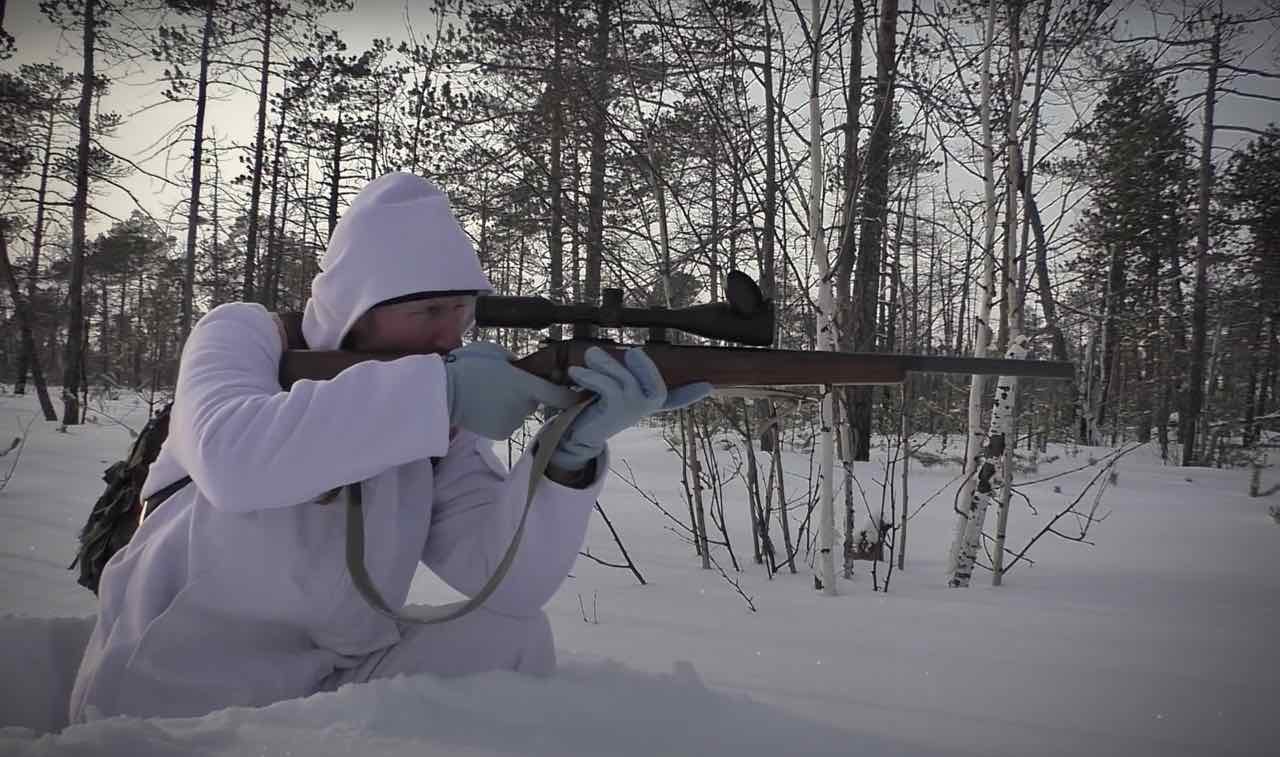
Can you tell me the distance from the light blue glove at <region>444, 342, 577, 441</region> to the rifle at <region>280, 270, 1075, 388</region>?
0.06 meters

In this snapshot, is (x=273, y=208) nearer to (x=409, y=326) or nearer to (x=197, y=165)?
(x=197, y=165)

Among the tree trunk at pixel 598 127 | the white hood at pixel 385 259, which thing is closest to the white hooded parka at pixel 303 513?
the white hood at pixel 385 259

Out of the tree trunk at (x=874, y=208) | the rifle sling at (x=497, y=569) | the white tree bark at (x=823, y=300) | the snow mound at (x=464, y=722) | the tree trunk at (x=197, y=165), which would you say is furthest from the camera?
the tree trunk at (x=197, y=165)

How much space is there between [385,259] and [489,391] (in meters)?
0.44

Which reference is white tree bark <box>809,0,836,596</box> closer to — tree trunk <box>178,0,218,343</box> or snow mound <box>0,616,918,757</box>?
snow mound <box>0,616,918,757</box>

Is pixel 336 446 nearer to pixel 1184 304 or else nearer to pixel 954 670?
pixel 954 670

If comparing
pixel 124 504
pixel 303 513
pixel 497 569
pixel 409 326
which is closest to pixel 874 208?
pixel 409 326

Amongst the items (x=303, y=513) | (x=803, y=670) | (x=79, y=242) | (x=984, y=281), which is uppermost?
(x=79, y=242)

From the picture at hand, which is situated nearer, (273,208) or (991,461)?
(991,461)

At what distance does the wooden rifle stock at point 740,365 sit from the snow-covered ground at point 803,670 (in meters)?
0.75

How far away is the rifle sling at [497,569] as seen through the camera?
1522 millimetres

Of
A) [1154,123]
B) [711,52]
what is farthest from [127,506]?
[1154,123]

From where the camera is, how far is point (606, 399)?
1612 millimetres

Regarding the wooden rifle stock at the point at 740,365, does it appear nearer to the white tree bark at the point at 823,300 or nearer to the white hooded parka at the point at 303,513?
the white hooded parka at the point at 303,513
